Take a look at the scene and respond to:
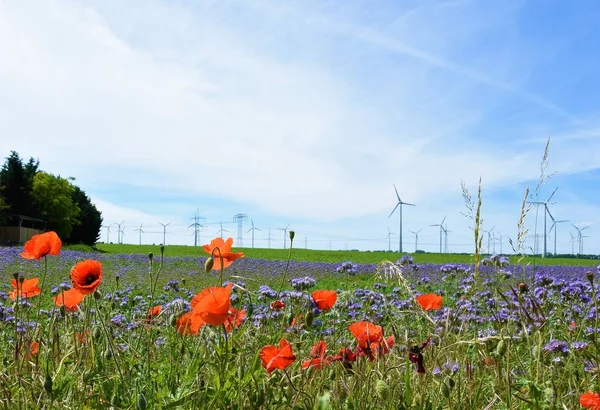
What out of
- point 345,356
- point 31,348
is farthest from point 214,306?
point 31,348

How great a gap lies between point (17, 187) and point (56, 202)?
334cm

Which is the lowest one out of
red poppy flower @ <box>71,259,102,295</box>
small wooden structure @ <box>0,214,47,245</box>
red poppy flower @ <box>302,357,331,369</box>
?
red poppy flower @ <box>302,357,331,369</box>

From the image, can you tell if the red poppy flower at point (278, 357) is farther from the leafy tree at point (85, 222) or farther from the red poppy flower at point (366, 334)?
the leafy tree at point (85, 222)

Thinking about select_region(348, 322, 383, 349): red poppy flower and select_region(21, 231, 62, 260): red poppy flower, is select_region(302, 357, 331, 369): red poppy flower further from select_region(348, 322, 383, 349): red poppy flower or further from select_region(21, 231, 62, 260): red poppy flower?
select_region(21, 231, 62, 260): red poppy flower

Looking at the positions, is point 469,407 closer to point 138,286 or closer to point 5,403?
point 5,403

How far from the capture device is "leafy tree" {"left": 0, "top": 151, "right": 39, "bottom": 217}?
149 feet

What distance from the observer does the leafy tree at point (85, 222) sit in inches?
1996

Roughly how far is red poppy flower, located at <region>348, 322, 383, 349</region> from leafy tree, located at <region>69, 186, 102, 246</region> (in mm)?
51149

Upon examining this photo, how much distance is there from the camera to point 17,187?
4634cm

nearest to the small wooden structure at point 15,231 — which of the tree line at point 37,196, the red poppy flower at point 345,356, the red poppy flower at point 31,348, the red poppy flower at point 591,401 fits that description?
the tree line at point 37,196

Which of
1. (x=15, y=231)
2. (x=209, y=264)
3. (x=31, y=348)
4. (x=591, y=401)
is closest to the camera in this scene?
(x=591, y=401)

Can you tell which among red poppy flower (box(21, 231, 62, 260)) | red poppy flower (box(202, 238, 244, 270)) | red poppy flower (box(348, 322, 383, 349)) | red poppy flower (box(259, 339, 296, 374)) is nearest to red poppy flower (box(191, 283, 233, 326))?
red poppy flower (box(259, 339, 296, 374))

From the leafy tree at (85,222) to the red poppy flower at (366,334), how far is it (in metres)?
51.1

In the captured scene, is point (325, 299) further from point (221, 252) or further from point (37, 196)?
point (37, 196)
